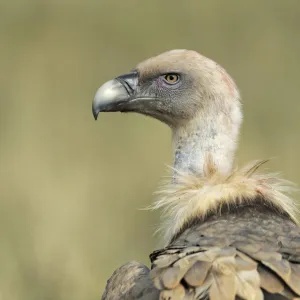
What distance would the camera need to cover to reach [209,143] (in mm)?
4988

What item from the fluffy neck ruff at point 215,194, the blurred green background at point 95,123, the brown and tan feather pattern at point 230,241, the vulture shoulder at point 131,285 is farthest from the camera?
the blurred green background at point 95,123

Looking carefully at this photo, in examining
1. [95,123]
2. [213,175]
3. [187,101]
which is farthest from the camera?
[95,123]

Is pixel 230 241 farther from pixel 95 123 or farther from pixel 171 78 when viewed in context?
pixel 95 123

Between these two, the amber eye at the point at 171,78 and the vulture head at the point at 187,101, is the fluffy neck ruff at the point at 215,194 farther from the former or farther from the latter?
the amber eye at the point at 171,78

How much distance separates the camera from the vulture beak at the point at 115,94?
514 cm

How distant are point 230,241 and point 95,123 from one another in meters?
4.40

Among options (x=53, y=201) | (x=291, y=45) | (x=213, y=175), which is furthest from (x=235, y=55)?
(x=213, y=175)

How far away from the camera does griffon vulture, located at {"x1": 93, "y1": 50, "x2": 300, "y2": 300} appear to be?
146 inches

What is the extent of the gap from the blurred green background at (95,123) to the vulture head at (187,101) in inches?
72.5

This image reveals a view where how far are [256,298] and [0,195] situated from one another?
14.2 ft

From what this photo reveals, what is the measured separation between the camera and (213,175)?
471 centimetres

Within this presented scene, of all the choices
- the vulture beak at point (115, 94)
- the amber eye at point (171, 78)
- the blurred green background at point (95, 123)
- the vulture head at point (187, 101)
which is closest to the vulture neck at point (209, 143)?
the vulture head at point (187, 101)

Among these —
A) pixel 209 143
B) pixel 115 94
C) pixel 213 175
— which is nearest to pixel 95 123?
pixel 115 94

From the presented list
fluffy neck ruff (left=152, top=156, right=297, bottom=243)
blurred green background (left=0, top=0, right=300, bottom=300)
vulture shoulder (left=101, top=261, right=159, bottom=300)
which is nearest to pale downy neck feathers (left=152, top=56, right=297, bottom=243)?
fluffy neck ruff (left=152, top=156, right=297, bottom=243)
